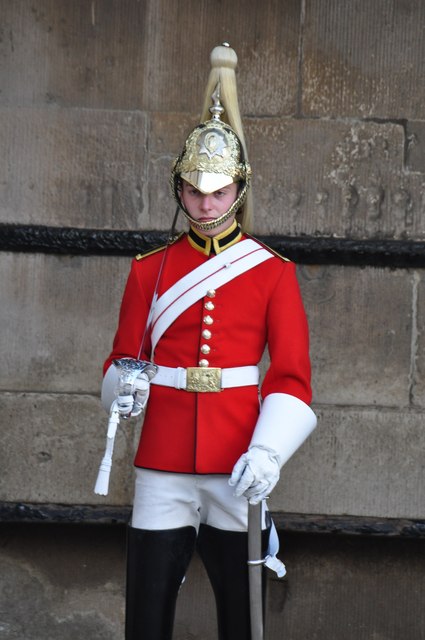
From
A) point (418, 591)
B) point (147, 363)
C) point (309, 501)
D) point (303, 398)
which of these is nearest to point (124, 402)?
point (147, 363)

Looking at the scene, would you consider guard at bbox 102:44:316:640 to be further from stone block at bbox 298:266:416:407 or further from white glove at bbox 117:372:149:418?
stone block at bbox 298:266:416:407

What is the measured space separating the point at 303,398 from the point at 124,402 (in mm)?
479

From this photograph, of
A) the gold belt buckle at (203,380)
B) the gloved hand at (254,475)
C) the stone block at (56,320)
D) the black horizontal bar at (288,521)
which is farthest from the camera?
the stone block at (56,320)

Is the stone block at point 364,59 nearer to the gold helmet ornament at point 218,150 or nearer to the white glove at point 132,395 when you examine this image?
the gold helmet ornament at point 218,150

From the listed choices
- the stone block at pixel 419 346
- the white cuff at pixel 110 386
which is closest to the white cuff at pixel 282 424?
the white cuff at pixel 110 386

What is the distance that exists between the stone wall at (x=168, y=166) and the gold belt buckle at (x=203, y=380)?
139 centimetres

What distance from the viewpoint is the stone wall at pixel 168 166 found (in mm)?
4621

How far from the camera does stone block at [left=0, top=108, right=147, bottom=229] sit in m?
4.66

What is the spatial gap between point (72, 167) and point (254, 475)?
1.96m

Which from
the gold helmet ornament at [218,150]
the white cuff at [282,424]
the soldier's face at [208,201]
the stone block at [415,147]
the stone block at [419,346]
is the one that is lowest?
the white cuff at [282,424]

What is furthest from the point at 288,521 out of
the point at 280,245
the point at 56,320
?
the point at 56,320

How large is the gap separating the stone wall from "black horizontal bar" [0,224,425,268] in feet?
0.09

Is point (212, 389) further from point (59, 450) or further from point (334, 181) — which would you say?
point (334, 181)

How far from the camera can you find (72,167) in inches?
184
